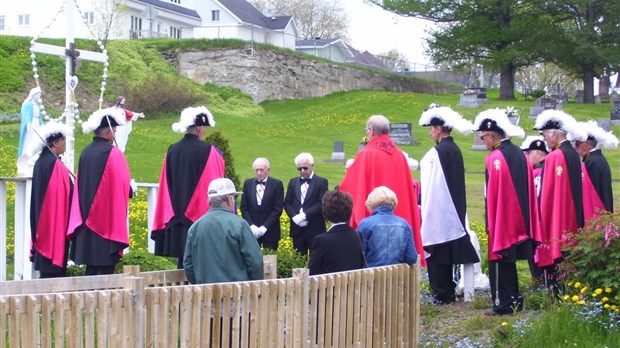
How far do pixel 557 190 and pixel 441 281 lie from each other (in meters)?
1.50

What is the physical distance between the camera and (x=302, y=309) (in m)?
6.38

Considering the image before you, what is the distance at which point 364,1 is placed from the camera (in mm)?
53562

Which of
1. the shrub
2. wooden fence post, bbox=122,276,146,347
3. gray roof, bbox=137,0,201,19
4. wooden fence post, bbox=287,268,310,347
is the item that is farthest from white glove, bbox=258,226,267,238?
gray roof, bbox=137,0,201,19

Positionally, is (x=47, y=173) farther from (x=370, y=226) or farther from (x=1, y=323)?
(x=1, y=323)

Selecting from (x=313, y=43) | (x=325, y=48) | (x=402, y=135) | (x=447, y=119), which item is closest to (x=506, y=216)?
(x=447, y=119)

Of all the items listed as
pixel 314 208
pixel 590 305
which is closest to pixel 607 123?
pixel 314 208

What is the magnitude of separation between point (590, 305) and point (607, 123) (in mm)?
27907

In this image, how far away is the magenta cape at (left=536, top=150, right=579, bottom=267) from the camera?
9.62m

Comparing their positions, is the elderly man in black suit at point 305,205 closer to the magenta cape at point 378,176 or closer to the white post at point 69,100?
the magenta cape at point 378,176

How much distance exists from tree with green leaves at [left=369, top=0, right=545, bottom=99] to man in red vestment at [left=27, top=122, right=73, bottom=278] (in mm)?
41902

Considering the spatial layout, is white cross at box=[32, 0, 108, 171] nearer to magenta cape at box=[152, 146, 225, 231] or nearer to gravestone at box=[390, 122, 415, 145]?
magenta cape at box=[152, 146, 225, 231]

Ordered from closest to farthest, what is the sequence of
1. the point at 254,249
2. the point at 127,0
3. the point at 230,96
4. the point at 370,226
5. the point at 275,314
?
1. the point at 275,314
2. the point at 254,249
3. the point at 370,226
4. the point at 230,96
5. the point at 127,0

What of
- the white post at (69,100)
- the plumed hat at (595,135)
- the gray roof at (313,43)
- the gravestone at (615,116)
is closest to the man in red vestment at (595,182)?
the plumed hat at (595,135)

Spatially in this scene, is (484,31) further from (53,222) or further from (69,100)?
(53,222)
